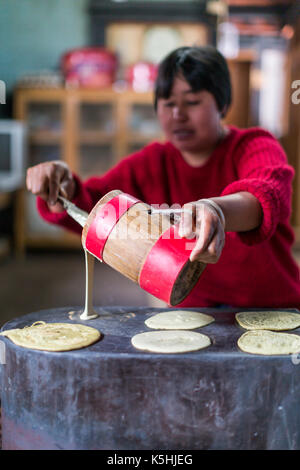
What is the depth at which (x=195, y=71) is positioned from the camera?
41.2 inches

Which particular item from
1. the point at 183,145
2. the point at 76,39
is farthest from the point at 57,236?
the point at 183,145

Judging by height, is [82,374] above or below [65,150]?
below

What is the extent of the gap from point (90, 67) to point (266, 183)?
132 inches

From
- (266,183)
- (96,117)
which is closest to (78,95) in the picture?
(96,117)

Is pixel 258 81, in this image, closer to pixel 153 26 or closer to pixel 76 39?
pixel 153 26

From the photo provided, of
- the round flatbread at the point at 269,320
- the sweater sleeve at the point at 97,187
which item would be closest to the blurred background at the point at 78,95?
the sweater sleeve at the point at 97,187

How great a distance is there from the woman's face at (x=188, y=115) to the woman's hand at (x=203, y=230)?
1.25 feet

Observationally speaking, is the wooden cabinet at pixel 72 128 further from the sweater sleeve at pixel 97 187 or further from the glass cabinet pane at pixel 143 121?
the sweater sleeve at pixel 97 187

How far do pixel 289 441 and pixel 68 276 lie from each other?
8.58 ft

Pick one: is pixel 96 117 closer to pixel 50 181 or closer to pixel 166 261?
pixel 50 181

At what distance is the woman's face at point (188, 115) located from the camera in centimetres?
107

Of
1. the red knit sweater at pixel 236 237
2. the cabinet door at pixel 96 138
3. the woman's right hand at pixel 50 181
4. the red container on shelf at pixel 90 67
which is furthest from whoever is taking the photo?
the cabinet door at pixel 96 138

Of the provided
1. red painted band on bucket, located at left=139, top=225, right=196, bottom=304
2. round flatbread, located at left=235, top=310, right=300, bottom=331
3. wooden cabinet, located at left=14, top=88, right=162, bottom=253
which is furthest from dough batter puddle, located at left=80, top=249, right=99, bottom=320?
wooden cabinet, located at left=14, top=88, right=162, bottom=253

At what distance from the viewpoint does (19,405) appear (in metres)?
0.81
